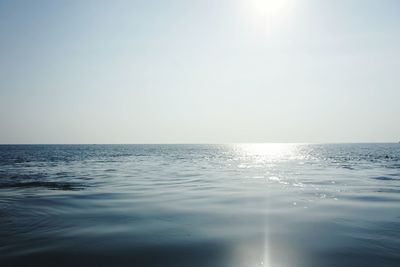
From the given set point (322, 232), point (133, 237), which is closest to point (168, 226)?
point (133, 237)

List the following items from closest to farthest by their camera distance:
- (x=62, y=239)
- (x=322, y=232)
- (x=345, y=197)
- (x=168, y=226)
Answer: (x=62, y=239)
(x=322, y=232)
(x=168, y=226)
(x=345, y=197)

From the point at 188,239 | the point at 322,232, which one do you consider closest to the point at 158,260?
the point at 188,239

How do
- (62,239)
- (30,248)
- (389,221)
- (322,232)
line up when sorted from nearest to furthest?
(30,248) → (62,239) → (322,232) → (389,221)

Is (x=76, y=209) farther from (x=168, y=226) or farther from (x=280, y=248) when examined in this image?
(x=280, y=248)

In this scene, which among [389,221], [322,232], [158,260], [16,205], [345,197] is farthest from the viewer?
[345,197]

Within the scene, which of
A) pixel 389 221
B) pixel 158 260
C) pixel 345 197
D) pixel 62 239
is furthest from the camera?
pixel 345 197

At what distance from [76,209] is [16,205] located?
300 centimetres

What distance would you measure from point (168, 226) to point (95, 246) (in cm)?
250

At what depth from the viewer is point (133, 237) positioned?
7895 mm

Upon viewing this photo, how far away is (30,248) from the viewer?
22.6ft

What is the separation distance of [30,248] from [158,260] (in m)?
3.13

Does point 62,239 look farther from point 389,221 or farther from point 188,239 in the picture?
point 389,221

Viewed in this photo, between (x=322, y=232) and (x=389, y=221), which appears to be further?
(x=389, y=221)

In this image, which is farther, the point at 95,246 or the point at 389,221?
the point at 389,221
